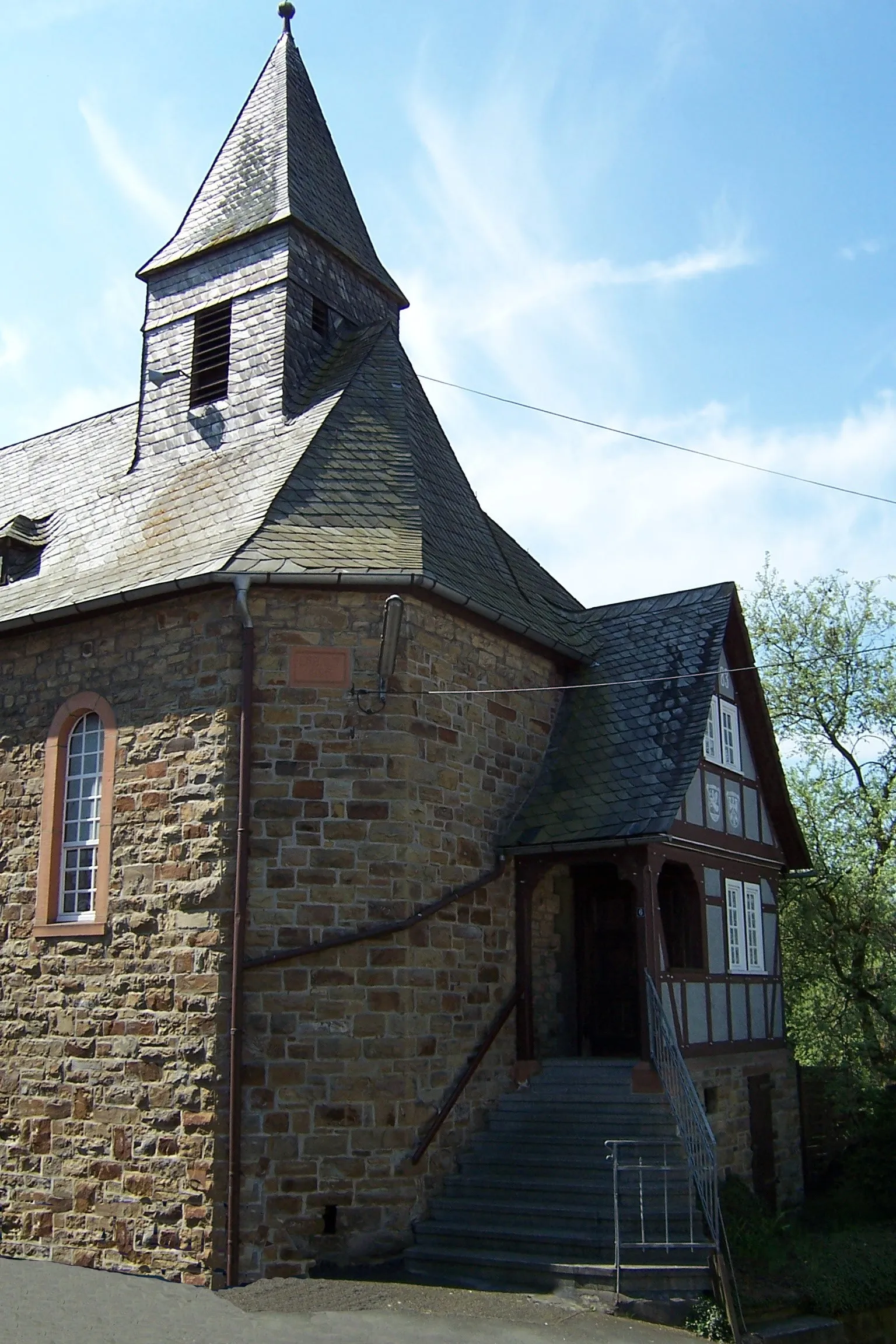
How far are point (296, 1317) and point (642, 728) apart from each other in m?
6.95

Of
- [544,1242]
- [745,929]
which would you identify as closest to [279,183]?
[745,929]

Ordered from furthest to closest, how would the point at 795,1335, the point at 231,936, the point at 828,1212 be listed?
the point at 828,1212, the point at 231,936, the point at 795,1335

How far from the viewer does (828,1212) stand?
1474 cm

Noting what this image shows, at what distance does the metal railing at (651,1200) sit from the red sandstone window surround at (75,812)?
17.7ft

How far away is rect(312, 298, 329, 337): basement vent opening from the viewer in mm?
15953

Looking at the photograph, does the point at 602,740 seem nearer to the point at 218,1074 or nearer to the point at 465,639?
the point at 465,639

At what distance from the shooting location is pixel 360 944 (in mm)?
10781

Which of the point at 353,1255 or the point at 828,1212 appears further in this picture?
the point at 828,1212

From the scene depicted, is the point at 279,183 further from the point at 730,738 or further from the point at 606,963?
the point at 606,963

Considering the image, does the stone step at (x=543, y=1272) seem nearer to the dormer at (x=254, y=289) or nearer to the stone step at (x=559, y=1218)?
the stone step at (x=559, y=1218)

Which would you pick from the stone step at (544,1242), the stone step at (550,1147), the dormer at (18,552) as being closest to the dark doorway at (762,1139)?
the stone step at (550,1147)

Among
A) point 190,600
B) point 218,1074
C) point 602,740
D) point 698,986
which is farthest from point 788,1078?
point 190,600

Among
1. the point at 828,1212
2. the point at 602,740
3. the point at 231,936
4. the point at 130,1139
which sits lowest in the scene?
the point at 828,1212

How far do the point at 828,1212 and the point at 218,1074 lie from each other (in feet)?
27.6
